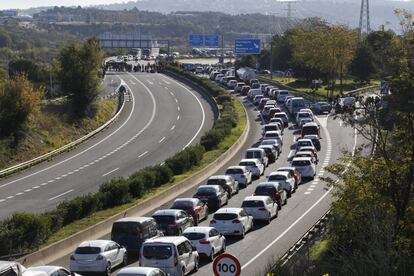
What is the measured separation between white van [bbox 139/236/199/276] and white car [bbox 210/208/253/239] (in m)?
6.15

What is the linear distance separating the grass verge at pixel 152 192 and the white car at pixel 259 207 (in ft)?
16.6

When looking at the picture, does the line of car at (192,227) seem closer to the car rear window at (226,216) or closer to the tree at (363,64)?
the car rear window at (226,216)

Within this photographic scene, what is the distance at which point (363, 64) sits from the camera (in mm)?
102312

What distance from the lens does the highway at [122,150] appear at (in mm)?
44094

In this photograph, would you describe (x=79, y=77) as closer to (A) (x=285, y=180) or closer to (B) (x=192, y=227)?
(A) (x=285, y=180)

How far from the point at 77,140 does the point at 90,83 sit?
1003 centimetres

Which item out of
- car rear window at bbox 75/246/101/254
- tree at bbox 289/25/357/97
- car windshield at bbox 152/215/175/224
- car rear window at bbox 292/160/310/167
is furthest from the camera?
tree at bbox 289/25/357/97

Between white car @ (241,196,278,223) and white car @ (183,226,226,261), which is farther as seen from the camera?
white car @ (241,196,278,223)

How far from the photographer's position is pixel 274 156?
168 ft

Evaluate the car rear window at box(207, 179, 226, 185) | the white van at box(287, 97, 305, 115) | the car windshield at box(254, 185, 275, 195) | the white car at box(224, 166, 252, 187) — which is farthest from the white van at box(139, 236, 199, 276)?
the white van at box(287, 97, 305, 115)

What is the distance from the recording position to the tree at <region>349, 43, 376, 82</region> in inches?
4011

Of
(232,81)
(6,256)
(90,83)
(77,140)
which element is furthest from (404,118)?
(232,81)

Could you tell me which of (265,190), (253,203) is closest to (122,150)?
(265,190)

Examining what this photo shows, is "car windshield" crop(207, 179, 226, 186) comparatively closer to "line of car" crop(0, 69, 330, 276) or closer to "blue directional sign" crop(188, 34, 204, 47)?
"line of car" crop(0, 69, 330, 276)
